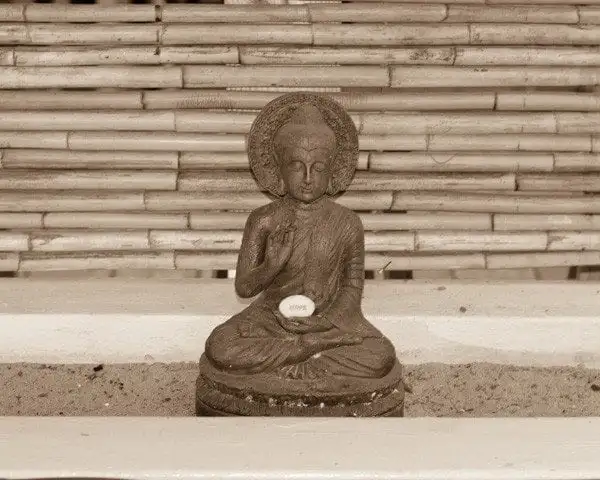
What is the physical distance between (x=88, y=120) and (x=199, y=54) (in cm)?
48

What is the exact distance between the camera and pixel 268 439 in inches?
102

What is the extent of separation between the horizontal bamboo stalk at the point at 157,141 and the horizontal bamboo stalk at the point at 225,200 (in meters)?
0.18

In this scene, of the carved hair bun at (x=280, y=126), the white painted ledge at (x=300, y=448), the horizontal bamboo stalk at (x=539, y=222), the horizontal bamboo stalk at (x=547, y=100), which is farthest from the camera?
the horizontal bamboo stalk at (x=539, y=222)

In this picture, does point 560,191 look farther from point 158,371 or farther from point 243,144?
point 158,371

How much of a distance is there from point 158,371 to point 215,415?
0.66m

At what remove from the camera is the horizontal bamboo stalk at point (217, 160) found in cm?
370

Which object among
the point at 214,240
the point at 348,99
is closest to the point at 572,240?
the point at 348,99

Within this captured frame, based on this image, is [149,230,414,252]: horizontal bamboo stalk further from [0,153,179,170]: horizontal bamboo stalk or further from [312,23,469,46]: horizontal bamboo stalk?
[312,23,469,46]: horizontal bamboo stalk

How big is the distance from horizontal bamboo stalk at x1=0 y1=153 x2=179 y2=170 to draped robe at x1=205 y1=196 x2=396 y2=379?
78cm

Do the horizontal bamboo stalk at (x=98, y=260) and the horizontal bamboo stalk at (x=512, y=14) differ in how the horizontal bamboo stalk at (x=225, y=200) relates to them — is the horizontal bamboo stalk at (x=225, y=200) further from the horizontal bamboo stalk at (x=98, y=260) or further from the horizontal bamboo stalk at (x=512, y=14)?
the horizontal bamboo stalk at (x=512, y=14)

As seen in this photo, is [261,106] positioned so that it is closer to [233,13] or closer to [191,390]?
[233,13]

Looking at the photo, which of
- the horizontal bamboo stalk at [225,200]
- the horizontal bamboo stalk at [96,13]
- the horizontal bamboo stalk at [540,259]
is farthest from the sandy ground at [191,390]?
the horizontal bamboo stalk at [96,13]

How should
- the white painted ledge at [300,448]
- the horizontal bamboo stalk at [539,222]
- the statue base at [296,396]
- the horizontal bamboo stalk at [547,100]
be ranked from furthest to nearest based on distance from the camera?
the horizontal bamboo stalk at [539,222]
the horizontal bamboo stalk at [547,100]
the statue base at [296,396]
the white painted ledge at [300,448]

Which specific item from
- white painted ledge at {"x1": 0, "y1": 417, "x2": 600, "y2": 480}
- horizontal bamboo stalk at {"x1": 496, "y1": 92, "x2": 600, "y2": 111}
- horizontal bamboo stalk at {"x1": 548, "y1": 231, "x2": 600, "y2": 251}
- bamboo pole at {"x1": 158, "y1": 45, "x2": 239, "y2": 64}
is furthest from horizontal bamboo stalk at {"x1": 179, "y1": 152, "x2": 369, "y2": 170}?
white painted ledge at {"x1": 0, "y1": 417, "x2": 600, "y2": 480}
